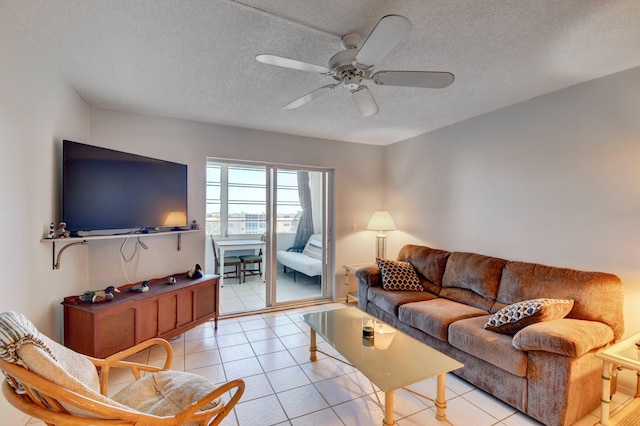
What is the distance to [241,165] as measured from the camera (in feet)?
13.0

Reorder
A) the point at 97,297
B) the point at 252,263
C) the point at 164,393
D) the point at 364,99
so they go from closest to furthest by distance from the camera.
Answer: the point at 164,393 < the point at 364,99 < the point at 97,297 < the point at 252,263

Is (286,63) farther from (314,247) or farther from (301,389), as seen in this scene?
(314,247)

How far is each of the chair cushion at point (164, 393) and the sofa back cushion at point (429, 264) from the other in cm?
269

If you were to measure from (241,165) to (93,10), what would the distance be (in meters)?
2.42

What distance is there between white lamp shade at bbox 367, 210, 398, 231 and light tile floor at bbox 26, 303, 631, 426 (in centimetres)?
186

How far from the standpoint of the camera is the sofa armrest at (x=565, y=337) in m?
1.78

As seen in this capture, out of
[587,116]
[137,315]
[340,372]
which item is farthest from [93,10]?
[587,116]

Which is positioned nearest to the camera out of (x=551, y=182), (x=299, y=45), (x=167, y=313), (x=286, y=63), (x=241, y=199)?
(x=286, y=63)

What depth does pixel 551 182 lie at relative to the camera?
2656mm

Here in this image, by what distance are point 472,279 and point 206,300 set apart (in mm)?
2880

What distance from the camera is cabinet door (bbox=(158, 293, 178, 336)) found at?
2746 mm

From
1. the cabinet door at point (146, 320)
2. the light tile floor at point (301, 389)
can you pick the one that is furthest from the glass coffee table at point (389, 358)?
the cabinet door at point (146, 320)

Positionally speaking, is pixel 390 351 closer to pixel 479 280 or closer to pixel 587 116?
pixel 479 280

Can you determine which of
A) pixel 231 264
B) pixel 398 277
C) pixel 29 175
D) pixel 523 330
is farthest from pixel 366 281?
pixel 29 175
